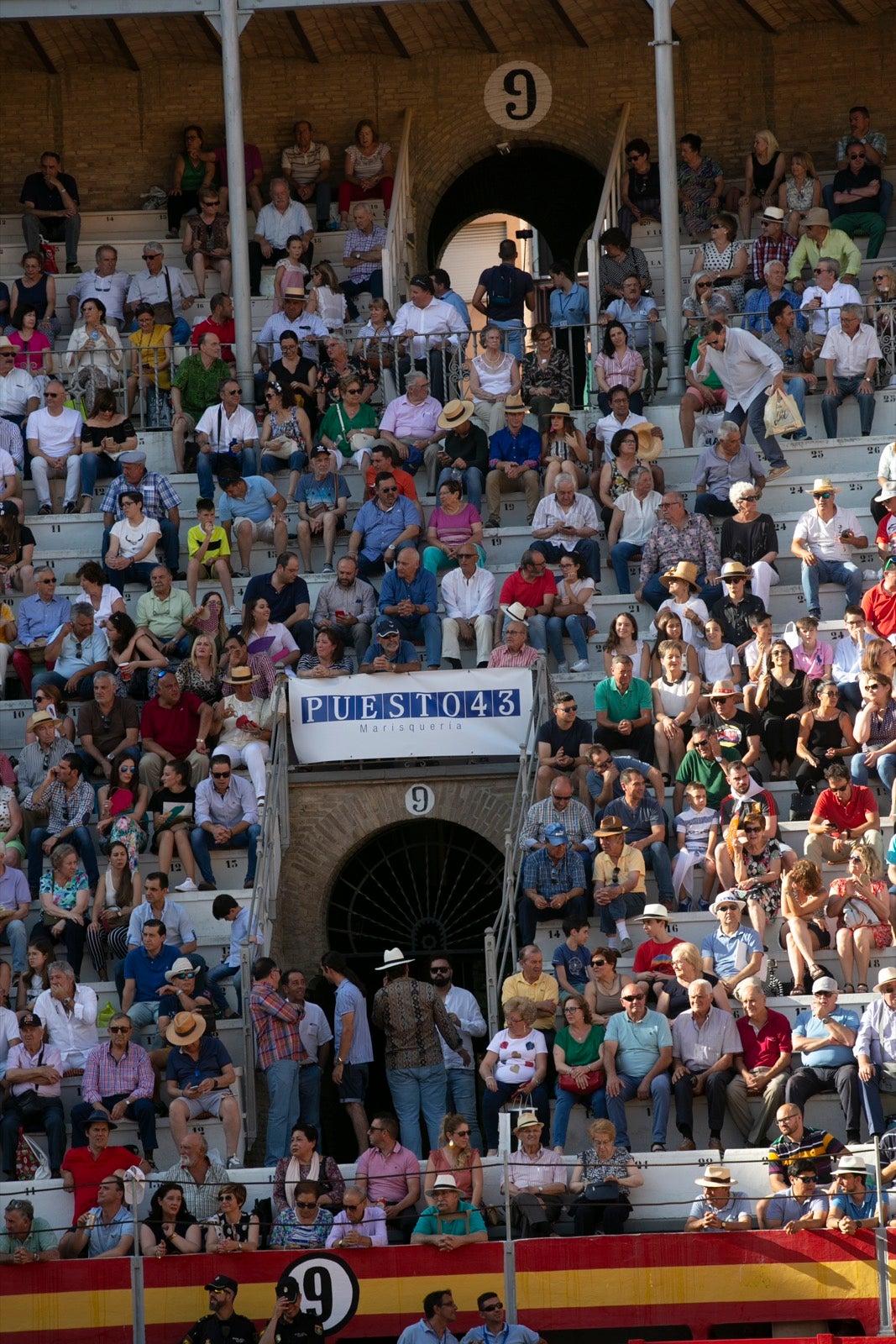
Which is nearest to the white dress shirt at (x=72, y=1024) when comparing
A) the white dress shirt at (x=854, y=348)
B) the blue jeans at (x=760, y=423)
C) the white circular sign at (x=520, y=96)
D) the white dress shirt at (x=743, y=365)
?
the blue jeans at (x=760, y=423)

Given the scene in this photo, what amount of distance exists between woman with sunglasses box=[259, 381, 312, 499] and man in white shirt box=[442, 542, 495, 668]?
2.53 m

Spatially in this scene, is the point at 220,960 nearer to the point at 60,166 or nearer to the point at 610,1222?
the point at 610,1222

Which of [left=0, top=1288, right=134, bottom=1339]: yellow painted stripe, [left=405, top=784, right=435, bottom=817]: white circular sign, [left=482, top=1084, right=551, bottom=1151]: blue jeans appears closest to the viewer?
[left=0, top=1288, right=134, bottom=1339]: yellow painted stripe

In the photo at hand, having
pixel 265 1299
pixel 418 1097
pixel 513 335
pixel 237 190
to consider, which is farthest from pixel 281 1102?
pixel 513 335

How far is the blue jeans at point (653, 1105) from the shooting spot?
46.8ft

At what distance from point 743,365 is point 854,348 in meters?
1.01

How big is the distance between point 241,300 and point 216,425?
133cm

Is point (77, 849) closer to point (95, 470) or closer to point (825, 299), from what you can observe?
point (95, 470)

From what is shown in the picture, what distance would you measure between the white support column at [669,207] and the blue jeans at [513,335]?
137 centimetres

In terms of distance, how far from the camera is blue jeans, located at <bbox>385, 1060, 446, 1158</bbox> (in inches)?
606

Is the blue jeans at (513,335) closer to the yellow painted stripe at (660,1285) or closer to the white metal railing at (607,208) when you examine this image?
the white metal railing at (607,208)

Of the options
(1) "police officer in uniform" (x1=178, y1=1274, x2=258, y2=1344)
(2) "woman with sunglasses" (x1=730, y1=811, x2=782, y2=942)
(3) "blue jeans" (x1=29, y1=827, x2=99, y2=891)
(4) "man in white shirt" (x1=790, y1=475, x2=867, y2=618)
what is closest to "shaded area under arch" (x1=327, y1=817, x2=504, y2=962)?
(3) "blue jeans" (x1=29, y1=827, x2=99, y2=891)

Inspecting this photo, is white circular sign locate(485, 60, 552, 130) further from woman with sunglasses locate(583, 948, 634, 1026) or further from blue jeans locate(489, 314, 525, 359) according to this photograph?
woman with sunglasses locate(583, 948, 634, 1026)

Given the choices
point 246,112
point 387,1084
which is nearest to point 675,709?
point 387,1084
